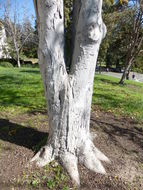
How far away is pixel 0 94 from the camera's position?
553 centimetres

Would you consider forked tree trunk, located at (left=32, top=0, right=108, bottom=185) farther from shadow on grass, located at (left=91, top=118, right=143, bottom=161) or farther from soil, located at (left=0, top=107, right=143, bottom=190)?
shadow on grass, located at (left=91, top=118, right=143, bottom=161)

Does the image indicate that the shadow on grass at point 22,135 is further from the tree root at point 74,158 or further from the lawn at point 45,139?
the tree root at point 74,158

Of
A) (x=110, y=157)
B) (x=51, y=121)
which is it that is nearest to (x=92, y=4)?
(x=51, y=121)

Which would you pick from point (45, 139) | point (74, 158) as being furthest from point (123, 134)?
point (45, 139)

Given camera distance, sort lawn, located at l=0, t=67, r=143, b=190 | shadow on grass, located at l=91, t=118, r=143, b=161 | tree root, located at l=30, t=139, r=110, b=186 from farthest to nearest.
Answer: shadow on grass, located at l=91, t=118, r=143, b=161 < tree root, located at l=30, t=139, r=110, b=186 < lawn, located at l=0, t=67, r=143, b=190

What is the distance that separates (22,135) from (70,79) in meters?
1.74

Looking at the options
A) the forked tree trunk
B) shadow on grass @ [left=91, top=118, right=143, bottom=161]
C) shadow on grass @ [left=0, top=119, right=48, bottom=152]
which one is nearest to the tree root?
the forked tree trunk

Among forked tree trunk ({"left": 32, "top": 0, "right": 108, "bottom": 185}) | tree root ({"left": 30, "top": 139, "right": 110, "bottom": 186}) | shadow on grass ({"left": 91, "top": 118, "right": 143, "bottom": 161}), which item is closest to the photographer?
forked tree trunk ({"left": 32, "top": 0, "right": 108, "bottom": 185})

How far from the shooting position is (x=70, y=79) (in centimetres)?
180

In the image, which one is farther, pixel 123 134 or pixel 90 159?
pixel 123 134

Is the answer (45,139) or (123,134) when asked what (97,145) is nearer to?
(123,134)

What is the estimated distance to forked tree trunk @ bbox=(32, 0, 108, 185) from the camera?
61.9 inches

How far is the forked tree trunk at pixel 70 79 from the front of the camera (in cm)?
157

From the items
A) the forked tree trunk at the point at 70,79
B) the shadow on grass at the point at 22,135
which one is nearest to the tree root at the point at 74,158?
the forked tree trunk at the point at 70,79
